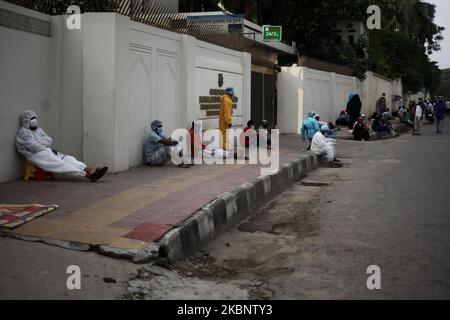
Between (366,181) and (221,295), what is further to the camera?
(366,181)

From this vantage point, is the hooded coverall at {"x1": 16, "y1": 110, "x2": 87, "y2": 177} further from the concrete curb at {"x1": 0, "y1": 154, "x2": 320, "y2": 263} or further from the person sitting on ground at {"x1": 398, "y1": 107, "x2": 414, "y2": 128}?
the person sitting on ground at {"x1": 398, "y1": 107, "x2": 414, "y2": 128}

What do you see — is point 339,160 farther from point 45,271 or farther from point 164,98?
point 45,271

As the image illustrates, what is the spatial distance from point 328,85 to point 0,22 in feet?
66.5

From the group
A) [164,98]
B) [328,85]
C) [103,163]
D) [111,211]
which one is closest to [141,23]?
[164,98]

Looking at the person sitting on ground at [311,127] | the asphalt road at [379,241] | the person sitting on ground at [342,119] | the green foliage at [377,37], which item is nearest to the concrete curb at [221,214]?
the asphalt road at [379,241]

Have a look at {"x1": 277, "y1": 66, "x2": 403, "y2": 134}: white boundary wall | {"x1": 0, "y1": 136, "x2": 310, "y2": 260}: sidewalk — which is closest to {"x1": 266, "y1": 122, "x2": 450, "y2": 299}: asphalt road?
{"x1": 0, "y1": 136, "x2": 310, "y2": 260}: sidewalk

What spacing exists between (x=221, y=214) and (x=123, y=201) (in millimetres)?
1227

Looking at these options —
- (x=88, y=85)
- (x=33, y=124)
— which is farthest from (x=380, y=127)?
(x=33, y=124)

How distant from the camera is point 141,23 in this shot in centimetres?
1036

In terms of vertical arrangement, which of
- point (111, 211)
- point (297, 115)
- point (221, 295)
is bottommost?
point (221, 295)

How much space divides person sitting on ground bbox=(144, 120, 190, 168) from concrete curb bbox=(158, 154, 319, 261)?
6.36 ft

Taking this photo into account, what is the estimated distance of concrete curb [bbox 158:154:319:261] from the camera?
18.7 feet

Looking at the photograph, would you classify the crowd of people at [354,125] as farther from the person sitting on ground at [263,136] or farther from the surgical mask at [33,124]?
the surgical mask at [33,124]

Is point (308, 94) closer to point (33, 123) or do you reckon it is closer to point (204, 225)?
point (33, 123)
